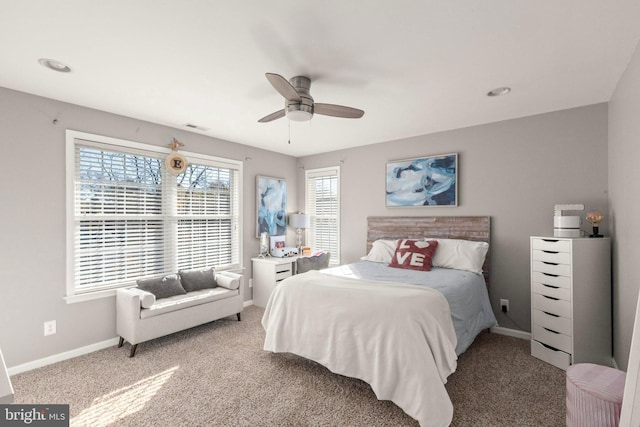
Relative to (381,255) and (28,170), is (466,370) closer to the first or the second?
(381,255)

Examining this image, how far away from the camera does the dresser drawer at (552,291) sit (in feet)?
8.98

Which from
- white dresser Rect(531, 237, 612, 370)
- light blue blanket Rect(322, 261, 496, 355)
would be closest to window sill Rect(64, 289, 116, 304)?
light blue blanket Rect(322, 261, 496, 355)

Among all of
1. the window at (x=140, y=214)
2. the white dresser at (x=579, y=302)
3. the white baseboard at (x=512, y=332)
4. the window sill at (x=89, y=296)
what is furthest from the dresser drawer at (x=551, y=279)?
the window sill at (x=89, y=296)

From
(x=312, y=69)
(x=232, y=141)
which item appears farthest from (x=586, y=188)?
(x=232, y=141)

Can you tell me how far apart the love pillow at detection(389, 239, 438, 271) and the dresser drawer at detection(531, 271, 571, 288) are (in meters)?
0.99

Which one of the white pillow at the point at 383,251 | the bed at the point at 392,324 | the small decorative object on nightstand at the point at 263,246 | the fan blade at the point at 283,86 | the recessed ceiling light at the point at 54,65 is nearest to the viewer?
the fan blade at the point at 283,86

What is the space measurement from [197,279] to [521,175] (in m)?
4.00

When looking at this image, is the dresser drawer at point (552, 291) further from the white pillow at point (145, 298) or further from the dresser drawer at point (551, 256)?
the white pillow at point (145, 298)

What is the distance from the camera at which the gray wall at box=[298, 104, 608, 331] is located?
10.3 ft

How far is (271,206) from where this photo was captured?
508 cm

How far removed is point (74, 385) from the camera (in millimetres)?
2518

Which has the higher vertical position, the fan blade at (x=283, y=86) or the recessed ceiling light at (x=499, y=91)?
the recessed ceiling light at (x=499, y=91)

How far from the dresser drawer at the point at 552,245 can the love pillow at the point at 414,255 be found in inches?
39.3

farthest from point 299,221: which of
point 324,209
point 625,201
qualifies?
point 625,201
